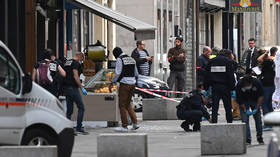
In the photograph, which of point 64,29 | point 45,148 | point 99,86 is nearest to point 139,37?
point 99,86

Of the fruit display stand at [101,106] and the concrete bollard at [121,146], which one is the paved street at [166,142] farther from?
the concrete bollard at [121,146]

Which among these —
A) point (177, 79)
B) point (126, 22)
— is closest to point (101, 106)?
point (126, 22)

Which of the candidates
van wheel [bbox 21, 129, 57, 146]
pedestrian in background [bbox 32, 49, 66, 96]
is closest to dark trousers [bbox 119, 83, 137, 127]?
pedestrian in background [bbox 32, 49, 66, 96]

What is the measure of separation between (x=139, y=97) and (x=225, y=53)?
8.18 m

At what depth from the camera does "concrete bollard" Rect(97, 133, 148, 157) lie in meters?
14.2

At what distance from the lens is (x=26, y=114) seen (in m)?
13.7

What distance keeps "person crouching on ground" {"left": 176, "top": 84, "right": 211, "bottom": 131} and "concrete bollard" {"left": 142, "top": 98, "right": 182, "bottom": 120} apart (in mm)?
4645

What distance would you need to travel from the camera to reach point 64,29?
103ft

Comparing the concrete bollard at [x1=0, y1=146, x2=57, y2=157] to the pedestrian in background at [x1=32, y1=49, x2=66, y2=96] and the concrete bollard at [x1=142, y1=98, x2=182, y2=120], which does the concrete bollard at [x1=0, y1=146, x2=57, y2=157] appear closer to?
the pedestrian in background at [x1=32, y1=49, x2=66, y2=96]

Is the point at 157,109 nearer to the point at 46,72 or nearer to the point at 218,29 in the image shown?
the point at 46,72

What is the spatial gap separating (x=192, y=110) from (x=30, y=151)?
9.87 metres

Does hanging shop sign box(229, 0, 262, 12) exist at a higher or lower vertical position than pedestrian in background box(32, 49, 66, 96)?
higher

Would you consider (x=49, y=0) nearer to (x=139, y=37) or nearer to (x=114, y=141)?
(x=139, y=37)

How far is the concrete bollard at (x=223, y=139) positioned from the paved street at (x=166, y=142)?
20 centimetres
